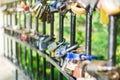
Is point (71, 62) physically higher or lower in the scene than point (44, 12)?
lower

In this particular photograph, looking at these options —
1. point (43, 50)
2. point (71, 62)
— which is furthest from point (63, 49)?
point (43, 50)

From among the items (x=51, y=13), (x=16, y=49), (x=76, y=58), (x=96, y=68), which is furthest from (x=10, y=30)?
(x=96, y=68)

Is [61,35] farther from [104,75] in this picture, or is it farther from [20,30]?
[20,30]

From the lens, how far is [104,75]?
785mm

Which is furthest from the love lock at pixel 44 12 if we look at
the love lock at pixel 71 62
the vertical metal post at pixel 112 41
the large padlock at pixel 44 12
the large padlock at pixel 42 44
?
the vertical metal post at pixel 112 41

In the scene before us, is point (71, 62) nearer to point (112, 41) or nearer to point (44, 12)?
point (112, 41)

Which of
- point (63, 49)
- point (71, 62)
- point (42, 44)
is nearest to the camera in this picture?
point (71, 62)

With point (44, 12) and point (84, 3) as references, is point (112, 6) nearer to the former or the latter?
point (84, 3)

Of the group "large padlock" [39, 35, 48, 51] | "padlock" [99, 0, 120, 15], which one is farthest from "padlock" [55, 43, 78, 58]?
"padlock" [99, 0, 120, 15]

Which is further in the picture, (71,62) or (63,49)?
(63,49)

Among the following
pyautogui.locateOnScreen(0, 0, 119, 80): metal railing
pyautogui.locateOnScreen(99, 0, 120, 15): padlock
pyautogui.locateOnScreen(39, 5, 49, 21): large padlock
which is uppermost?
pyautogui.locateOnScreen(99, 0, 120, 15): padlock

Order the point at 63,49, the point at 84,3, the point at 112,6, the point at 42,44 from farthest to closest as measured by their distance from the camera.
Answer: the point at 42,44, the point at 63,49, the point at 84,3, the point at 112,6

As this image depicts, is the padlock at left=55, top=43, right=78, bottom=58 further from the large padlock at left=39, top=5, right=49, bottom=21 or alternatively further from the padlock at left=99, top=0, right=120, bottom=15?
the padlock at left=99, top=0, right=120, bottom=15

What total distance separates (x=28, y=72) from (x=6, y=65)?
0.90 meters
